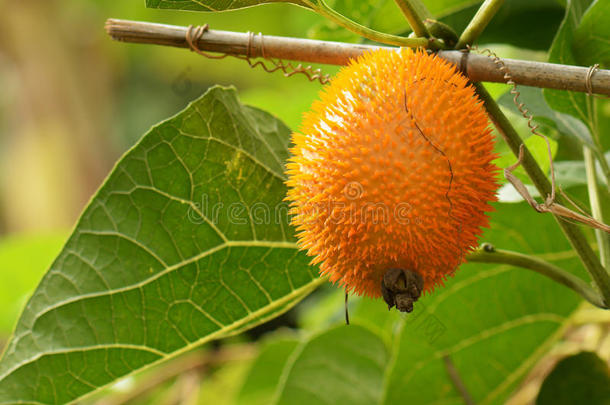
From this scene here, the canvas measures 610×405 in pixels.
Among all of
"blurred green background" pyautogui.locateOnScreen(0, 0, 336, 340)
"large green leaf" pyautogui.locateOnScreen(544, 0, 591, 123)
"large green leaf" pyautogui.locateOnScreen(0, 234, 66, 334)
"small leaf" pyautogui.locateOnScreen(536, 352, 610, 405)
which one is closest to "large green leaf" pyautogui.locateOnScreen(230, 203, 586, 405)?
"small leaf" pyautogui.locateOnScreen(536, 352, 610, 405)

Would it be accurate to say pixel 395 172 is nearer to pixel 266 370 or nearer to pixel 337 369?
pixel 337 369

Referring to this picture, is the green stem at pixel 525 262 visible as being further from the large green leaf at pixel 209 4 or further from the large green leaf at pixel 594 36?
the large green leaf at pixel 209 4

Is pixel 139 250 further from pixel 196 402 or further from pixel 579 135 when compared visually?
pixel 196 402

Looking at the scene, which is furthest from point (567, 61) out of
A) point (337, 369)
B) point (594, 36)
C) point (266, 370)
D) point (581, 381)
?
point (266, 370)

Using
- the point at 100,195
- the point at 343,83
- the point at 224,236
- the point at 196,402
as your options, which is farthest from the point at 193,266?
the point at 196,402

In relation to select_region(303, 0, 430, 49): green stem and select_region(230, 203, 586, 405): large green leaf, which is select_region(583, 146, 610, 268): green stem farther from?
select_region(303, 0, 430, 49): green stem

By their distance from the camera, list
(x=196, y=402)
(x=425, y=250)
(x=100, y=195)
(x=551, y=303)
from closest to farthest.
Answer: (x=425, y=250) < (x=100, y=195) < (x=551, y=303) < (x=196, y=402)
